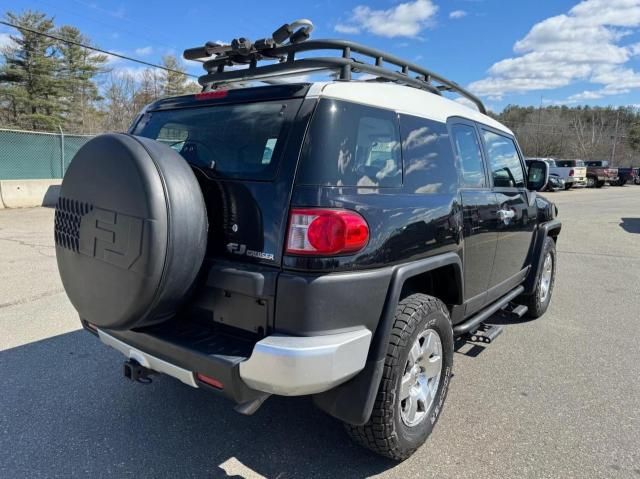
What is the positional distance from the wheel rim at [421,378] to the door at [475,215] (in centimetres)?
65

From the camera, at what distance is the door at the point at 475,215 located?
10.2 ft

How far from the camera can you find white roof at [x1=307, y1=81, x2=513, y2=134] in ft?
7.34

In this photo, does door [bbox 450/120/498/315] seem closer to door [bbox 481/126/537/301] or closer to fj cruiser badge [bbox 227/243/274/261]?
door [bbox 481/126/537/301]

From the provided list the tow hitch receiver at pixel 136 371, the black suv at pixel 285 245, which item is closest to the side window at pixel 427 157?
the black suv at pixel 285 245

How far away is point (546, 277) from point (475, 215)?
8.55 ft

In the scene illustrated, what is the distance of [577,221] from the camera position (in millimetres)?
13875

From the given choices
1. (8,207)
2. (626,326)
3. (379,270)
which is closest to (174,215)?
(379,270)

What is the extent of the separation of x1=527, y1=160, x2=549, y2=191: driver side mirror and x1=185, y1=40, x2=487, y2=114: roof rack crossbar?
157 centimetres

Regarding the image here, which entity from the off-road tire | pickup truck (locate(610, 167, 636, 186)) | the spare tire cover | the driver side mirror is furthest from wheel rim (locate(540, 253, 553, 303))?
pickup truck (locate(610, 167, 636, 186))

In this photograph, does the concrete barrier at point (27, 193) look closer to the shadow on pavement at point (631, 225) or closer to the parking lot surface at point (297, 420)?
the parking lot surface at point (297, 420)

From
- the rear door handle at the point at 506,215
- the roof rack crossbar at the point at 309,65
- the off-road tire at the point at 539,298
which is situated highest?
the roof rack crossbar at the point at 309,65

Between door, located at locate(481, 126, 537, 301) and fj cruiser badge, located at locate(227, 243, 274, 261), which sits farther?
door, located at locate(481, 126, 537, 301)

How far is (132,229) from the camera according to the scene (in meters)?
2.04

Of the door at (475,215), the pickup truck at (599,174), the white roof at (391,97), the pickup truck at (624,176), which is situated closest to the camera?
the white roof at (391,97)
